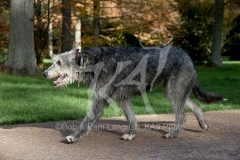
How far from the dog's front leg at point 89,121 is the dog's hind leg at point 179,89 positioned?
3.42 feet

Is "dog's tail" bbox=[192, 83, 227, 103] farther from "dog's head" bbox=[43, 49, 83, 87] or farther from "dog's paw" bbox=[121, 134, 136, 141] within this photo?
"dog's head" bbox=[43, 49, 83, 87]

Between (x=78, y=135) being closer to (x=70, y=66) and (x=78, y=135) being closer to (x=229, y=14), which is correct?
(x=70, y=66)

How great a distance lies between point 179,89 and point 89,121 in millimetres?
1465

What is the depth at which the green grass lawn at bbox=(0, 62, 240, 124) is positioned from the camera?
26.9 ft

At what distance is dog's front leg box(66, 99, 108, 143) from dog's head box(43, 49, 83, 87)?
1.75ft

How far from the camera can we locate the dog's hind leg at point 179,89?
6.57m

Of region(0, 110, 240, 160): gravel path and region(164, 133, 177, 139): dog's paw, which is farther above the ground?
region(164, 133, 177, 139): dog's paw

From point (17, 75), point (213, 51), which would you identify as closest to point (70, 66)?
point (17, 75)

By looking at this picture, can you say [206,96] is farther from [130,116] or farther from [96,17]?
[96,17]

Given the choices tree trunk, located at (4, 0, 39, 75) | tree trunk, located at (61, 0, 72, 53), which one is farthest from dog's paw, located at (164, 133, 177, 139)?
tree trunk, located at (61, 0, 72, 53)

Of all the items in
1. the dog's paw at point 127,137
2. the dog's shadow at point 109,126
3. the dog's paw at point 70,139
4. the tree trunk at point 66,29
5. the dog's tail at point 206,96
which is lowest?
the dog's shadow at point 109,126

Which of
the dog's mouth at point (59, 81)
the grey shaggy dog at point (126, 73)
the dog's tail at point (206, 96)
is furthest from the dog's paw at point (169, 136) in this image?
the dog's mouth at point (59, 81)

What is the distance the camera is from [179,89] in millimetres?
6586

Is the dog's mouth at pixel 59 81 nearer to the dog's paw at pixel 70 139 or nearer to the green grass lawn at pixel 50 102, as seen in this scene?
the dog's paw at pixel 70 139
